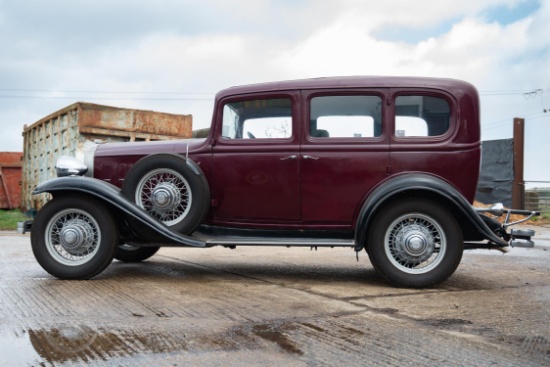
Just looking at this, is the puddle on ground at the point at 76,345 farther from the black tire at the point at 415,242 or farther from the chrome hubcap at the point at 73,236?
the black tire at the point at 415,242

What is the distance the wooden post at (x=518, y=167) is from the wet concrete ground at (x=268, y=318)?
8170 millimetres

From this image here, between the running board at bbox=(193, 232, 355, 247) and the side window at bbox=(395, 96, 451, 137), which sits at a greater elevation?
the side window at bbox=(395, 96, 451, 137)

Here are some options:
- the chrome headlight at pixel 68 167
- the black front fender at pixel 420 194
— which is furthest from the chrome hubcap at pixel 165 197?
the black front fender at pixel 420 194

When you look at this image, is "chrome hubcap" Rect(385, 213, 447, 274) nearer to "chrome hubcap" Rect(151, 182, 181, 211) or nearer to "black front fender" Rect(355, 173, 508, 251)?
"black front fender" Rect(355, 173, 508, 251)

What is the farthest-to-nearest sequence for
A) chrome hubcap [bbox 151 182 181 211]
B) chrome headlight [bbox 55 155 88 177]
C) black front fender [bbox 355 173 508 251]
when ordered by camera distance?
1. chrome headlight [bbox 55 155 88 177]
2. chrome hubcap [bbox 151 182 181 211]
3. black front fender [bbox 355 173 508 251]

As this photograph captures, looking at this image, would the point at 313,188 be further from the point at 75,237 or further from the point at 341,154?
the point at 75,237

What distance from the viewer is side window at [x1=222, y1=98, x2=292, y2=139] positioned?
16.5 ft

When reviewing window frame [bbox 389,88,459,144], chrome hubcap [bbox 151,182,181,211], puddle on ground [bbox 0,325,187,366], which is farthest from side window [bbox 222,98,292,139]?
puddle on ground [bbox 0,325,187,366]

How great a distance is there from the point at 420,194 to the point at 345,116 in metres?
1.02

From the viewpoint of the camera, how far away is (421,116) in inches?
191

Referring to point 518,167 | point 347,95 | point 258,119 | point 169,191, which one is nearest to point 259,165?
point 258,119

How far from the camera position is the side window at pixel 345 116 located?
16.1 feet

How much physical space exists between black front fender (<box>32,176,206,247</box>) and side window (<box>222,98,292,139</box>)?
3.57ft

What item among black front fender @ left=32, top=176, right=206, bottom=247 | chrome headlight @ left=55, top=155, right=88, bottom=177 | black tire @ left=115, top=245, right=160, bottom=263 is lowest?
black tire @ left=115, top=245, right=160, bottom=263
